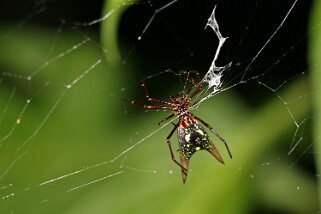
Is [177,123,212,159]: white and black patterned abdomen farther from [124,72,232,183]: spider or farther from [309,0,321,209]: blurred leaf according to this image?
[309,0,321,209]: blurred leaf

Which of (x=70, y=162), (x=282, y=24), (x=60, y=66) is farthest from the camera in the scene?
(x=60, y=66)

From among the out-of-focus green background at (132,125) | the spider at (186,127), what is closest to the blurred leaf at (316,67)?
the out-of-focus green background at (132,125)

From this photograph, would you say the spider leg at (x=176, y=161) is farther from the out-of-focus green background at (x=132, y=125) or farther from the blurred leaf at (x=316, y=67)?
the blurred leaf at (x=316, y=67)

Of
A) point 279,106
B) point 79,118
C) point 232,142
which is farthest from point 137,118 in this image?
A: point 279,106

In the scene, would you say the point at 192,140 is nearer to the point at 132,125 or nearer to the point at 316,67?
the point at 132,125

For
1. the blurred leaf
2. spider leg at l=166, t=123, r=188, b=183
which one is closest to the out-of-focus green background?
spider leg at l=166, t=123, r=188, b=183

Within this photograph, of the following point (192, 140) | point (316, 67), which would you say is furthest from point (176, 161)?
point (316, 67)

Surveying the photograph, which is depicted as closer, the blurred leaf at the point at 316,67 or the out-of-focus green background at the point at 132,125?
the blurred leaf at the point at 316,67

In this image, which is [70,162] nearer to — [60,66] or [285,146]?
[60,66]
